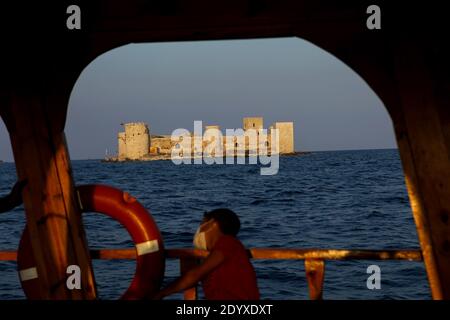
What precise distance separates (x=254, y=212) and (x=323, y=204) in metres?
6.10

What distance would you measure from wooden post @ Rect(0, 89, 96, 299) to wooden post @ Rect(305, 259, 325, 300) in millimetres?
1692

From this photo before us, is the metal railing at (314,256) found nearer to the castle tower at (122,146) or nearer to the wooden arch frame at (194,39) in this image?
the wooden arch frame at (194,39)

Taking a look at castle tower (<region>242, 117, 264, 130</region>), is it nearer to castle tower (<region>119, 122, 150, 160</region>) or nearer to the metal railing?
castle tower (<region>119, 122, 150, 160</region>)

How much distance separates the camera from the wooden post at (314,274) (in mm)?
4398

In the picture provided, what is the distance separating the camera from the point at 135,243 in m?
4.50

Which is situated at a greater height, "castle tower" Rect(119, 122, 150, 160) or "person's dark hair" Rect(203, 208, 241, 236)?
"castle tower" Rect(119, 122, 150, 160)

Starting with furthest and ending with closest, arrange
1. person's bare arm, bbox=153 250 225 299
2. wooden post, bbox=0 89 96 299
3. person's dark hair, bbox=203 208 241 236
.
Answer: wooden post, bbox=0 89 96 299 < person's dark hair, bbox=203 208 241 236 < person's bare arm, bbox=153 250 225 299

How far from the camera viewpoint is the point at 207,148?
99.4 m

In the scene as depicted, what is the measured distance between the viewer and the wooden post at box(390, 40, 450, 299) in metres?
3.56

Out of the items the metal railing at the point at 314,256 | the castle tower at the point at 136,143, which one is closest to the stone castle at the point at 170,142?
the castle tower at the point at 136,143

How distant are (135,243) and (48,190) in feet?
2.59

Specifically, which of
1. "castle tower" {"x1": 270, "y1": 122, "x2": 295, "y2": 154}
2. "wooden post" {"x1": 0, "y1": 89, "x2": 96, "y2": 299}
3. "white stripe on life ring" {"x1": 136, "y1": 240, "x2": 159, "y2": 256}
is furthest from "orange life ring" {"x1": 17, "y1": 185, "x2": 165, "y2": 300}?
"castle tower" {"x1": 270, "y1": 122, "x2": 295, "y2": 154}

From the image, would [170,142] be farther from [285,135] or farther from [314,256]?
[314,256]
